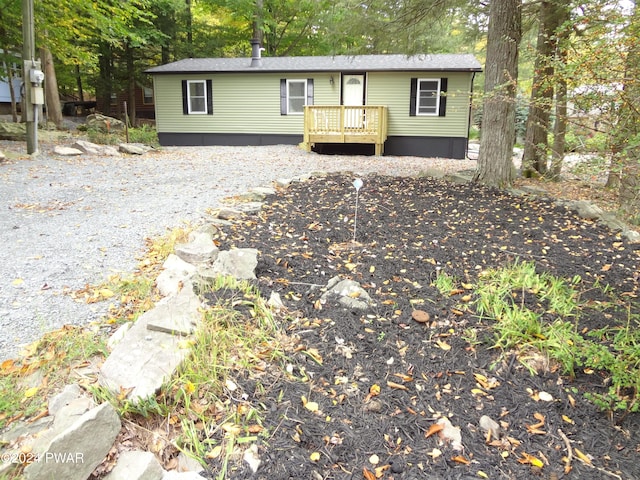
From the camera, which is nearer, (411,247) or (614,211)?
(411,247)

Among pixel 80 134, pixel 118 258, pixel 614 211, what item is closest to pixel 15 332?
pixel 118 258

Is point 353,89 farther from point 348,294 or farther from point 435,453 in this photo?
point 435,453

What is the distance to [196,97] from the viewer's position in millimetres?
14906

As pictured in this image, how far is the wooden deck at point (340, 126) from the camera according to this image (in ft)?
39.8

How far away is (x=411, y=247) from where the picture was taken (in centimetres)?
395

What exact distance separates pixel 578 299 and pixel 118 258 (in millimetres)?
3428

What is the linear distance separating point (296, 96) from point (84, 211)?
1042 centimetres

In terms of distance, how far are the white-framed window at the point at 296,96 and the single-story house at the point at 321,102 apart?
0.03 metres

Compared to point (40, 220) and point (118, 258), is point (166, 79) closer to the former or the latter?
point (40, 220)

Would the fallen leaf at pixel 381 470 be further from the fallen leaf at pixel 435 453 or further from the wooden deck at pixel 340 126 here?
the wooden deck at pixel 340 126

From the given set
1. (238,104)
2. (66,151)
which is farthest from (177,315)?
(238,104)

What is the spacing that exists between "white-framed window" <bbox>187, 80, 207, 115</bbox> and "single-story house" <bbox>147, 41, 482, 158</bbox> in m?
0.03

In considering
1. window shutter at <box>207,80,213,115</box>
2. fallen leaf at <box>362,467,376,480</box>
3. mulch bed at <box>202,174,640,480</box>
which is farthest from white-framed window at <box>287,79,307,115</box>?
fallen leaf at <box>362,467,376,480</box>

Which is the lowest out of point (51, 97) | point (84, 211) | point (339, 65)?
point (84, 211)
